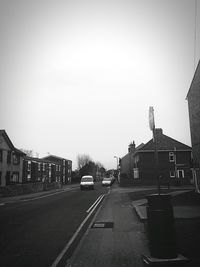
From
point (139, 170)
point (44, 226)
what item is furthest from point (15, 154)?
point (44, 226)

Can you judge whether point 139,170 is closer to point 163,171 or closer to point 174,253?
point 163,171

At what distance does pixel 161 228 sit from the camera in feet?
17.8

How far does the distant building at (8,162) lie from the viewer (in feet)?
120

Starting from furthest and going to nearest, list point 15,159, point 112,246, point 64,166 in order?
point 64,166 < point 15,159 < point 112,246

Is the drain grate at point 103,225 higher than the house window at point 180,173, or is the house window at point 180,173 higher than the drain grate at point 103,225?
the house window at point 180,173

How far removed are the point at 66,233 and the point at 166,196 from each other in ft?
13.8

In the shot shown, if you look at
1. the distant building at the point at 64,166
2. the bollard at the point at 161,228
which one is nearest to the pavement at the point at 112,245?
the bollard at the point at 161,228

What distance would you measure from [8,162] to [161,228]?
36.8 metres

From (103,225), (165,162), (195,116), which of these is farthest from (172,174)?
(103,225)

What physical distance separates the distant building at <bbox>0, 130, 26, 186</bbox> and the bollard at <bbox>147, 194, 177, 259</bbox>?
113ft

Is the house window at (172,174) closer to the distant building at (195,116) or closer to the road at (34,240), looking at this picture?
the distant building at (195,116)

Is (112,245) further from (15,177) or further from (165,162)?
(165,162)

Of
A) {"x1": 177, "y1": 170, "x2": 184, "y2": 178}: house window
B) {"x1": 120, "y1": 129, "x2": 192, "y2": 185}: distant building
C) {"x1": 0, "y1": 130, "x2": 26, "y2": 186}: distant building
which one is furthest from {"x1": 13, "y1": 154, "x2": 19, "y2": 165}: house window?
{"x1": 177, "y1": 170, "x2": 184, "y2": 178}: house window

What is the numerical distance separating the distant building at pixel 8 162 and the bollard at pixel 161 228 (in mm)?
34432
